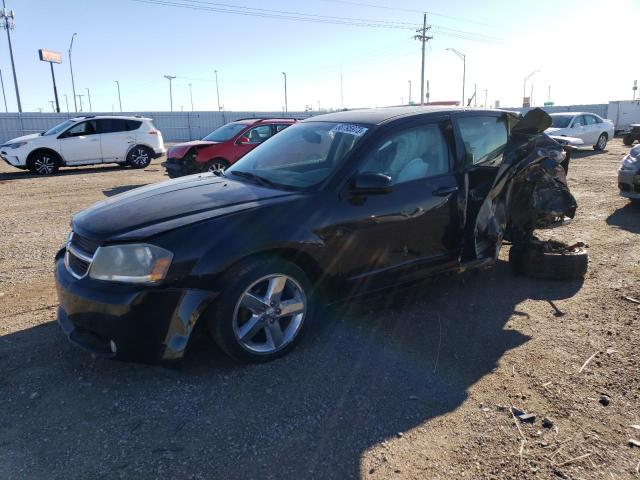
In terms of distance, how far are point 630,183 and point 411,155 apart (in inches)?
231

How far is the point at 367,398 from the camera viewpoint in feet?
9.62

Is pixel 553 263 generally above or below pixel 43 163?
below

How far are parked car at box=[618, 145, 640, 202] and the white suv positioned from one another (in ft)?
44.7

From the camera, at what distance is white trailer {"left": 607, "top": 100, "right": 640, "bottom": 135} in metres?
33.1

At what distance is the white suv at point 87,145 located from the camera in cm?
1416


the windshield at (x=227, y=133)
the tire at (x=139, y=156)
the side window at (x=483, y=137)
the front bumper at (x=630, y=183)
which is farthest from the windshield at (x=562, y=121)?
the side window at (x=483, y=137)

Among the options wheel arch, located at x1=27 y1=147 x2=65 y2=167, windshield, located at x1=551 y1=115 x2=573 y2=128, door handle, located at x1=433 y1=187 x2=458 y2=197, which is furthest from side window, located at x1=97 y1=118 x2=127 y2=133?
windshield, located at x1=551 y1=115 x2=573 y2=128

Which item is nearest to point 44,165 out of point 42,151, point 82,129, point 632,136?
point 42,151

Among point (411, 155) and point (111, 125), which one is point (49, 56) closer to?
point (111, 125)

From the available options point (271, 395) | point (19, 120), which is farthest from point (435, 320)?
point (19, 120)

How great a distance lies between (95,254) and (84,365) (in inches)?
34.5

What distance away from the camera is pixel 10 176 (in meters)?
14.3

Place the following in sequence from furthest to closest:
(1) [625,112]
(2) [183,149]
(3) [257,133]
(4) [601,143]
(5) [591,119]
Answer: (1) [625,112]
(4) [601,143]
(5) [591,119]
(3) [257,133]
(2) [183,149]

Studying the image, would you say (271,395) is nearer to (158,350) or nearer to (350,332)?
(158,350)
